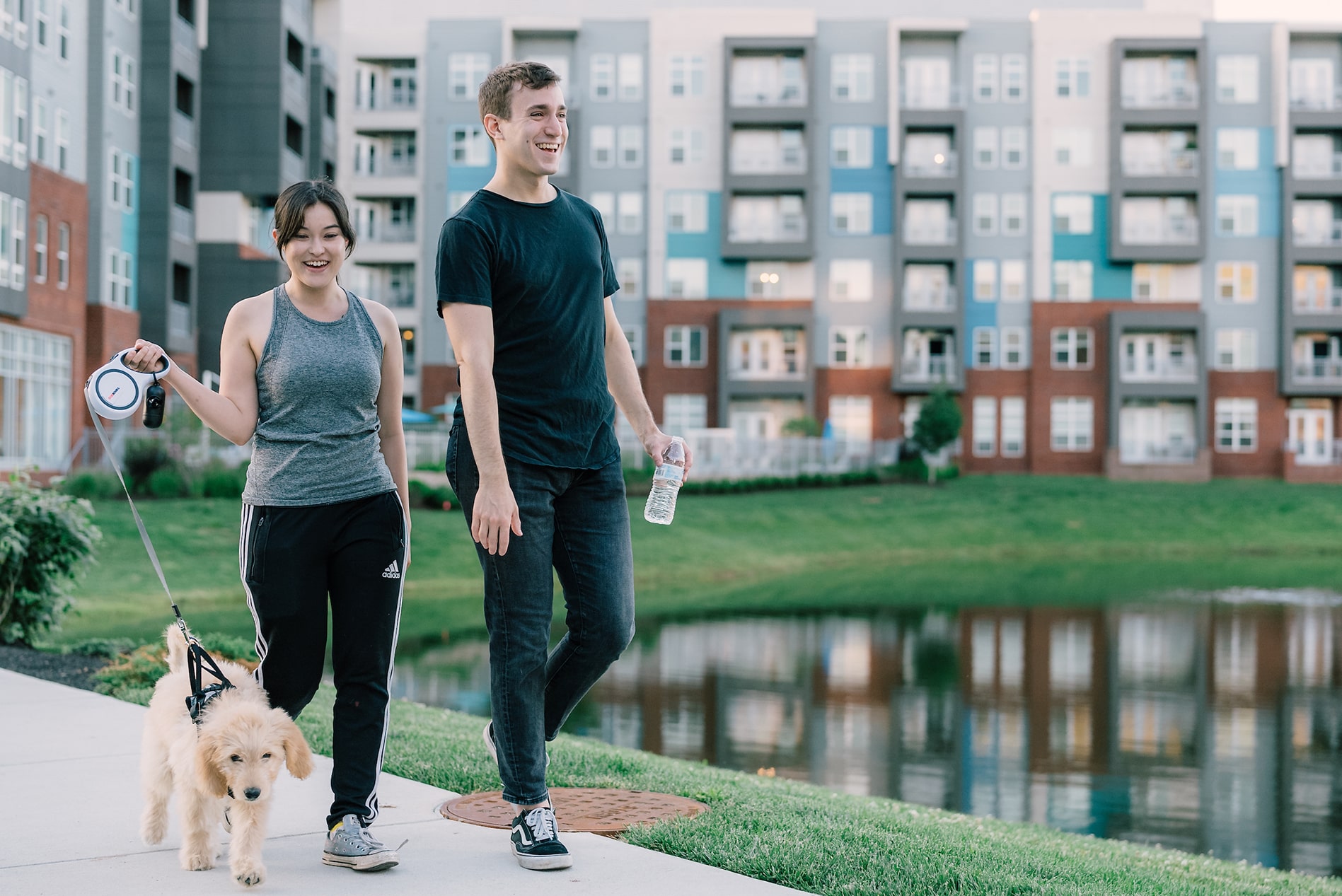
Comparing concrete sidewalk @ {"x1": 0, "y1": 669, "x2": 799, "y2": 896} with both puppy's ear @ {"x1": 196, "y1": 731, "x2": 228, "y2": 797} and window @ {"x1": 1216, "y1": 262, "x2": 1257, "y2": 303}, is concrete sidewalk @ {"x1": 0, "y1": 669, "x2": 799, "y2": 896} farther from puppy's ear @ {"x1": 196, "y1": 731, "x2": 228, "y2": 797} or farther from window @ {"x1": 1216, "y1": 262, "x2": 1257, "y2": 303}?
window @ {"x1": 1216, "y1": 262, "x2": 1257, "y2": 303}

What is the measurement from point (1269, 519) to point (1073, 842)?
3868 cm

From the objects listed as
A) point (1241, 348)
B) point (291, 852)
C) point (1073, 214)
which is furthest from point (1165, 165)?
point (291, 852)

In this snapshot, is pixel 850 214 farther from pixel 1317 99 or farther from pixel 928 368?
pixel 1317 99

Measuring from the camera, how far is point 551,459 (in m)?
4.55

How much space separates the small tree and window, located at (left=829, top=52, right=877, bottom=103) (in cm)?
1367

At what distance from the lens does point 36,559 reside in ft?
38.4

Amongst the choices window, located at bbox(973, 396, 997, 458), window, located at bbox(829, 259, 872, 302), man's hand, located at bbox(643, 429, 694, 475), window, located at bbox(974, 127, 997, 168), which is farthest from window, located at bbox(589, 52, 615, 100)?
man's hand, located at bbox(643, 429, 694, 475)

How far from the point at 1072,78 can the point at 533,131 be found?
54199 mm

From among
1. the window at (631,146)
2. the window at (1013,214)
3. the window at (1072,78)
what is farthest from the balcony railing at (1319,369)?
the window at (631,146)

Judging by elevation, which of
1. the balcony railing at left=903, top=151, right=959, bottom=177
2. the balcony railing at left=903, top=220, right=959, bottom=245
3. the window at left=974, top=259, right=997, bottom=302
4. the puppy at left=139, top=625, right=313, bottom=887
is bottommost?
the puppy at left=139, top=625, right=313, bottom=887

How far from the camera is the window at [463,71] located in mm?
55594

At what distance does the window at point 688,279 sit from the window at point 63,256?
2424 cm

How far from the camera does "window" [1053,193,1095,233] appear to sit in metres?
53.8

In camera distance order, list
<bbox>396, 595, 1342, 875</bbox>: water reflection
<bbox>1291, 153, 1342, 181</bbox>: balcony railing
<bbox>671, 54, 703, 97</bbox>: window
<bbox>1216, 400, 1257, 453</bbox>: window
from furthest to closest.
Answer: <bbox>671, 54, 703, 97</bbox>: window → <bbox>1216, 400, 1257, 453</bbox>: window → <bbox>1291, 153, 1342, 181</bbox>: balcony railing → <bbox>396, 595, 1342, 875</bbox>: water reflection
